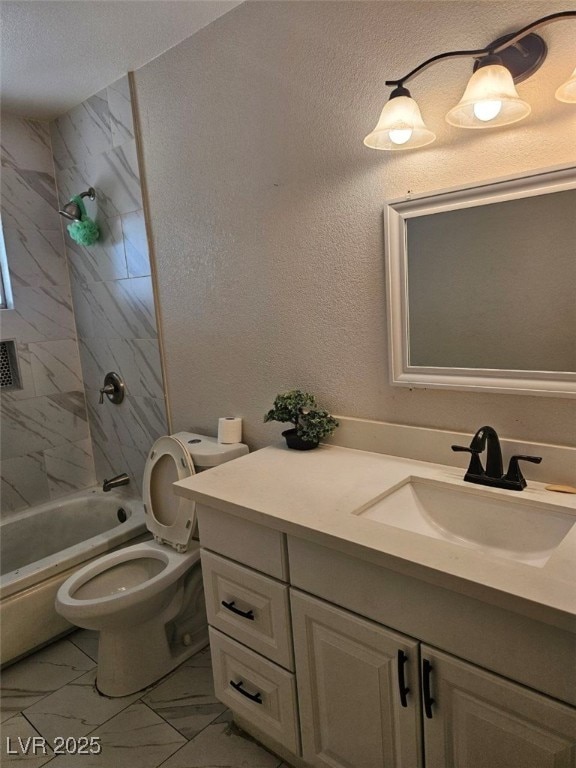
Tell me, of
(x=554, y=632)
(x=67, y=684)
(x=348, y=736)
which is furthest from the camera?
(x=67, y=684)

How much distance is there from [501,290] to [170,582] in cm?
144

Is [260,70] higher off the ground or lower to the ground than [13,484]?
higher

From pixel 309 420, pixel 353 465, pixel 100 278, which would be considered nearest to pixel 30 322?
pixel 100 278

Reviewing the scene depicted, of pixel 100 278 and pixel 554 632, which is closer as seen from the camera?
pixel 554 632

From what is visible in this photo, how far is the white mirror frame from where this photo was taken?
120 cm

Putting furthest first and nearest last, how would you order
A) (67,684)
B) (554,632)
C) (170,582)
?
(67,684)
(170,582)
(554,632)

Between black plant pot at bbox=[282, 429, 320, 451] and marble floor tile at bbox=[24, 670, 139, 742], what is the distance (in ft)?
3.56

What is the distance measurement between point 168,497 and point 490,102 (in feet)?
5.57

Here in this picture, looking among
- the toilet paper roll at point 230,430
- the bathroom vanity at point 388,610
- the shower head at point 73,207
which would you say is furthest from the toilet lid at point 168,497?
the shower head at point 73,207

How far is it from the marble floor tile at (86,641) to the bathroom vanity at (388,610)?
802 mm

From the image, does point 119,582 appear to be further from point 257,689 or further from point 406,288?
point 406,288

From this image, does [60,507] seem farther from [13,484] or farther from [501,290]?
[501,290]

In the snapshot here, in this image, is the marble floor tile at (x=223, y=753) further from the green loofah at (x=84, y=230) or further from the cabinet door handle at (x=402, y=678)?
the green loofah at (x=84, y=230)

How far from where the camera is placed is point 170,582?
179cm
